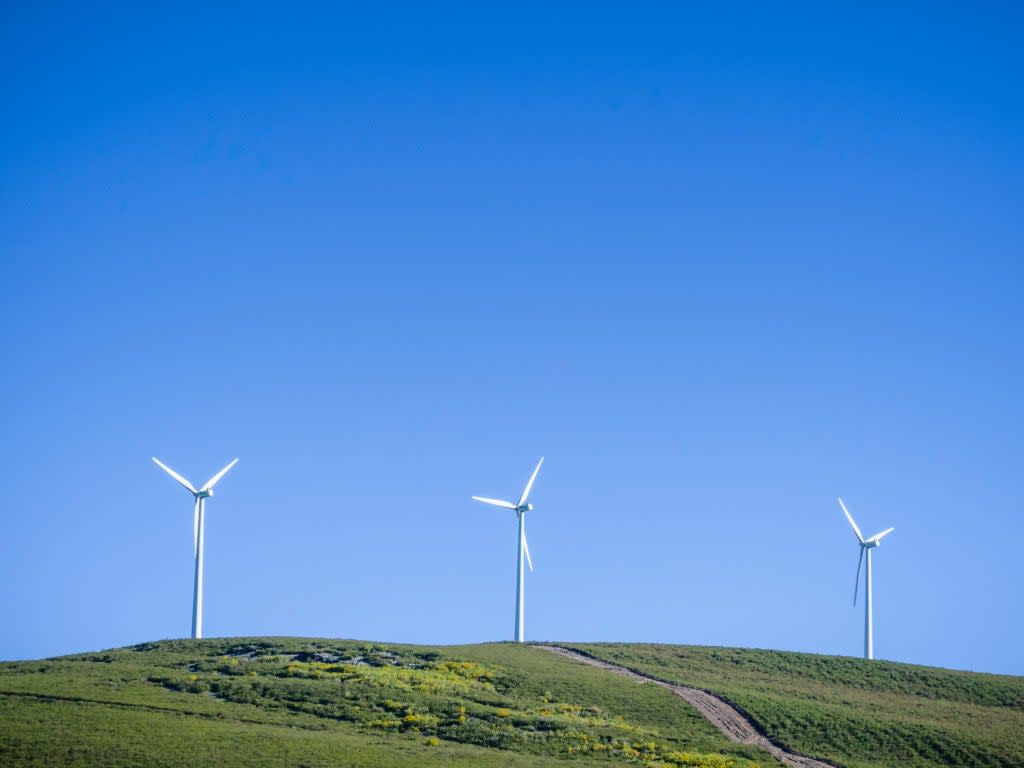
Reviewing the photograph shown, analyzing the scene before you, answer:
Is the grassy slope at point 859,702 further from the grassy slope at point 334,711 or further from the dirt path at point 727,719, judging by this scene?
the grassy slope at point 334,711

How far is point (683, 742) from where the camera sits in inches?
2896

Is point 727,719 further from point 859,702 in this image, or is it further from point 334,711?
point 334,711

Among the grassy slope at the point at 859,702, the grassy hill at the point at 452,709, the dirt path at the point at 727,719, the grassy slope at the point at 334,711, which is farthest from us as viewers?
the grassy slope at the point at 859,702

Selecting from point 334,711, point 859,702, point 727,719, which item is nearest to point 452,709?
point 334,711

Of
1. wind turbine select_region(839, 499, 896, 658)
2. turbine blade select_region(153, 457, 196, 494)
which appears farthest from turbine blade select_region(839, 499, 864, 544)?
turbine blade select_region(153, 457, 196, 494)

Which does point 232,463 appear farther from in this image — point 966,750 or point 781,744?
point 966,750

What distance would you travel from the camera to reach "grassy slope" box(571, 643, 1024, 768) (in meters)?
79.2

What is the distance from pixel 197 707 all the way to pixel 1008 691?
7372cm

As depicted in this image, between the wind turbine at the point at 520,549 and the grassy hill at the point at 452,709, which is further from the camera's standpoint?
the wind turbine at the point at 520,549

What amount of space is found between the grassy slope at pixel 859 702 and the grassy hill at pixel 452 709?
0.22 metres

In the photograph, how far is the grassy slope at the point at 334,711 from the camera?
62375mm

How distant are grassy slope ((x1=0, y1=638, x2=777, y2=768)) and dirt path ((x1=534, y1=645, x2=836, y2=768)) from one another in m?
1.49

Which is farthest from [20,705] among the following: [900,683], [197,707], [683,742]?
[900,683]

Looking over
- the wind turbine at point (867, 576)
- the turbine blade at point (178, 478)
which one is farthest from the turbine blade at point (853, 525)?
the turbine blade at point (178, 478)
